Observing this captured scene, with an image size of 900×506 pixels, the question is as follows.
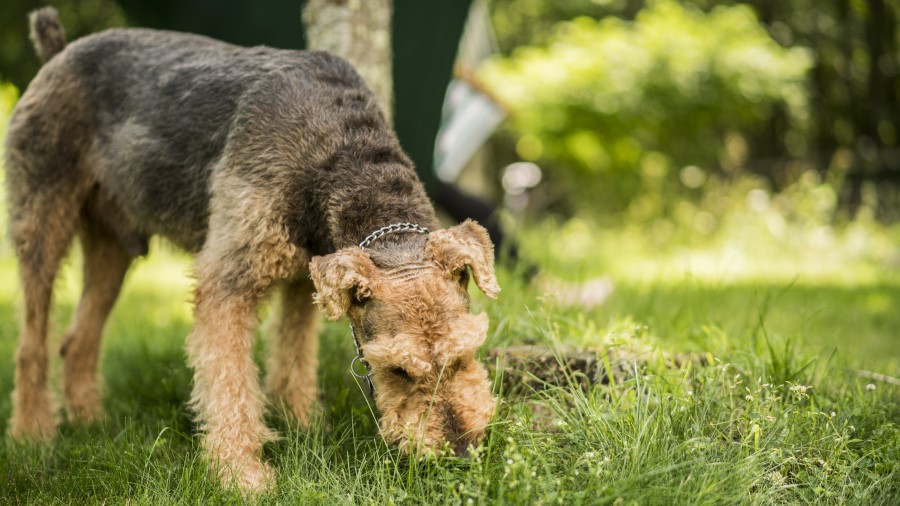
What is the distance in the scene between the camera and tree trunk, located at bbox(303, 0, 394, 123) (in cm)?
455

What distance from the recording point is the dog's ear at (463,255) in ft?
9.39

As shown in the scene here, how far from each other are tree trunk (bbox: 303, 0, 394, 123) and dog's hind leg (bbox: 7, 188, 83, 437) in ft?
5.27

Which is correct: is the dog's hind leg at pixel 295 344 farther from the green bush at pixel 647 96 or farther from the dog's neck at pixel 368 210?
the green bush at pixel 647 96


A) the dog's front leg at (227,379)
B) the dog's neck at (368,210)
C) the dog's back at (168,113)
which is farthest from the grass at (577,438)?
the dog's neck at (368,210)

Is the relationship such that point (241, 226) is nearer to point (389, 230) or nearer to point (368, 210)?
point (368, 210)

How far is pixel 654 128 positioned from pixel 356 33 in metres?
9.06

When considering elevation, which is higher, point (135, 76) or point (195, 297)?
point (135, 76)

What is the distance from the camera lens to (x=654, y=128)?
12750mm

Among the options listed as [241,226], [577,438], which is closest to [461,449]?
[577,438]

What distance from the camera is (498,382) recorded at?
332cm

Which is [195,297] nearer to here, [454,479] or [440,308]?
[440,308]

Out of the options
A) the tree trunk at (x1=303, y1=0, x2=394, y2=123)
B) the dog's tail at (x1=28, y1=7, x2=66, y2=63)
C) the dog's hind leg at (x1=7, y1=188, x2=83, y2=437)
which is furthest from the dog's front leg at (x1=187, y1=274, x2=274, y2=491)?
the dog's tail at (x1=28, y1=7, x2=66, y2=63)

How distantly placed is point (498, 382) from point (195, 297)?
133 centimetres

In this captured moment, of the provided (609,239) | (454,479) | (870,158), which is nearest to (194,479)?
(454,479)
